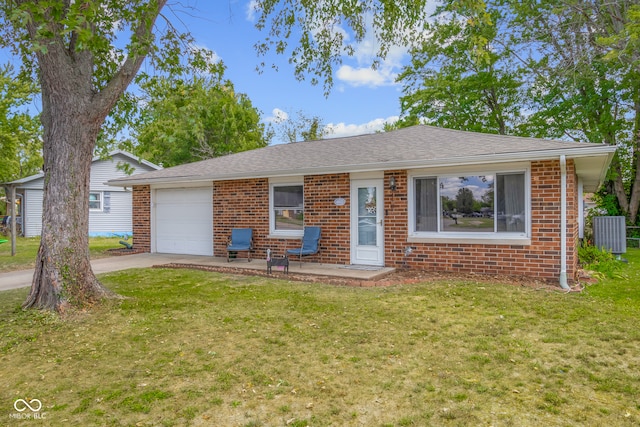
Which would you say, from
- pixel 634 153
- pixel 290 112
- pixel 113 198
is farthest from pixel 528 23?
pixel 113 198

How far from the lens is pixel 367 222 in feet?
30.5

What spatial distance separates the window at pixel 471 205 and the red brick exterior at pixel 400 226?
24 cm

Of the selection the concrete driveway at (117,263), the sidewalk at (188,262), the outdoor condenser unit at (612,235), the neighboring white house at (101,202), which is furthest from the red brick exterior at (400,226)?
the neighboring white house at (101,202)

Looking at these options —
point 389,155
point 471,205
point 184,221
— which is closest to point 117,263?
point 184,221

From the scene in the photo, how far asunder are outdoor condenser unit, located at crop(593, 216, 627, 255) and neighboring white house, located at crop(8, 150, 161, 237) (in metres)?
19.6

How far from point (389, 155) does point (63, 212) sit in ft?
21.1

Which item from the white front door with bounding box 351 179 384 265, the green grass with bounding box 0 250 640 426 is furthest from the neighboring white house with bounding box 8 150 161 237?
the green grass with bounding box 0 250 640 426

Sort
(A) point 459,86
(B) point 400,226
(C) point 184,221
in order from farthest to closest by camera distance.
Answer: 1. (A) point 459,86
2. (C) point 184,221
3. (B) point 400,226

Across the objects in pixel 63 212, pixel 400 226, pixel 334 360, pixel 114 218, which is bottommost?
pixel 334 360

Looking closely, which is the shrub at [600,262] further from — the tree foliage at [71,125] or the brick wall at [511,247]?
the tree foliage at [71,125]

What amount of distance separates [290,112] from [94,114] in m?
28.3

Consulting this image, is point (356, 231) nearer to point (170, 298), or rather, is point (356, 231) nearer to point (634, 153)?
point (170, 298)

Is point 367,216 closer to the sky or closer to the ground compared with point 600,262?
closer to the sky

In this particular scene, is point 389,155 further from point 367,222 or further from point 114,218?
point 114,218
